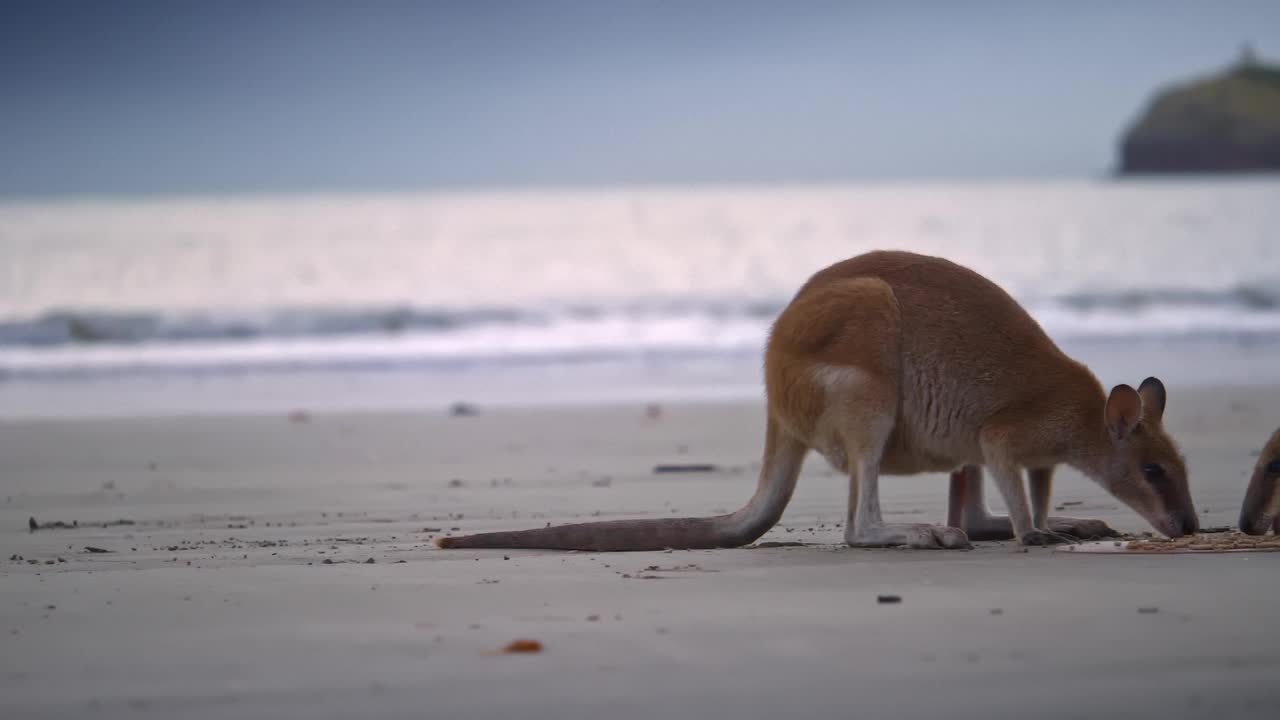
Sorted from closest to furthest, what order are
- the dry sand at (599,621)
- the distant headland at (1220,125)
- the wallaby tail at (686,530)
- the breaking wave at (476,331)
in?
the dry sand at (599,621)
the wallaby tail at (686,530)
the breaking wave at (476,331)
the distant headland at (1220,125)

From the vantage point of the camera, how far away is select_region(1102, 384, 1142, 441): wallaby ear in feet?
16.5

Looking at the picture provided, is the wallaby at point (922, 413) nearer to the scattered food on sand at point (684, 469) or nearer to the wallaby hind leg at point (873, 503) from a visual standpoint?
the wallaby hind leg at point (873, 503)

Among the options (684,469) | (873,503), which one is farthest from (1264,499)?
(684,469)

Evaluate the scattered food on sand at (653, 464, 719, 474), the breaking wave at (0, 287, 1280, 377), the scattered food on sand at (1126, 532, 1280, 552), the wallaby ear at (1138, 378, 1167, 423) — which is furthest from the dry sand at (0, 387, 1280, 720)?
the breaking wave at (0, 287, 1280, 377)

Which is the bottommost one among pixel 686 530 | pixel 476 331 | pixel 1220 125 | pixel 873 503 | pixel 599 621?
pixel 599 621

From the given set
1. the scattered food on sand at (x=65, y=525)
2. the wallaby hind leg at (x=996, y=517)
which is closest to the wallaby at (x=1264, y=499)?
the wallaby hind leg at (x=996, y=517)

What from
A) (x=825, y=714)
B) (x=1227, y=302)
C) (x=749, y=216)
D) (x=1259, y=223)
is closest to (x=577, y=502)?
(x=825, y=714)

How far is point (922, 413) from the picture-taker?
5.22 meters

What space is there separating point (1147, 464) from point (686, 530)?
5.25 feet

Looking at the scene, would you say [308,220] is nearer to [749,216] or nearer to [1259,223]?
[749,216]

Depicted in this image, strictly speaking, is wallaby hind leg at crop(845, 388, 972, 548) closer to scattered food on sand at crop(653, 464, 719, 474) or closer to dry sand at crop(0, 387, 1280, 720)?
dry sand at crop(0, 387, 1280, 720)

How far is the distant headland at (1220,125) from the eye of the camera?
4567 inches

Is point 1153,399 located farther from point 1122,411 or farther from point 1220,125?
point 1220,125

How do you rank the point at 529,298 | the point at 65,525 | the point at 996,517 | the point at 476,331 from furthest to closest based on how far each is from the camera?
the point at 529,298, the point at 476,331, the point at 65,525, the point at 996,517
